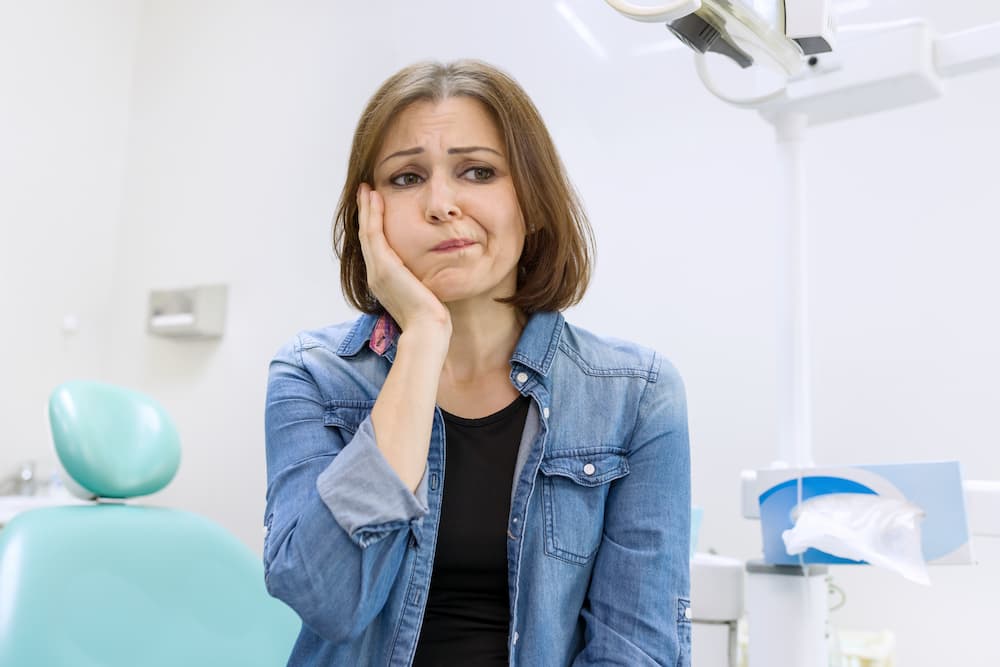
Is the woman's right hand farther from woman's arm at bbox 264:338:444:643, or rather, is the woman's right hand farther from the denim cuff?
the denim cuff

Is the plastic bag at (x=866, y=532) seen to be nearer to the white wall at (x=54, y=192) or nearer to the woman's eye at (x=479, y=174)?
the woman's eye at (x=479, y=174)

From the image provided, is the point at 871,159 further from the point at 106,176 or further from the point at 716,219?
the point at 106,176

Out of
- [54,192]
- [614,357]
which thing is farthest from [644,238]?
[54,192]

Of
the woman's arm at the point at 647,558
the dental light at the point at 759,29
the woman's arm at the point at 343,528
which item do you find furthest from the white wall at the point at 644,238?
the woman's arm at the point at 343,528

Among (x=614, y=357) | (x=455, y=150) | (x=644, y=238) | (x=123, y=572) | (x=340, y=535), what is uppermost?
(x=644, y=238)

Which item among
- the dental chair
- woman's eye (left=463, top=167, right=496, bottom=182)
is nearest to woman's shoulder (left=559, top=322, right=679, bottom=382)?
woman's eye (left=463, top=167, right=496, bottom=182)

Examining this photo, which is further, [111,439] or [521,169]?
[111,439]

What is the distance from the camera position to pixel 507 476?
1.03 meters

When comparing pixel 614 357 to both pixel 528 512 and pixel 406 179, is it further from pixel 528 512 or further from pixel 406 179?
pixel 406 179

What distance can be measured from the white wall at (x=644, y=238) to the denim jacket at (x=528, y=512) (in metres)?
1.17

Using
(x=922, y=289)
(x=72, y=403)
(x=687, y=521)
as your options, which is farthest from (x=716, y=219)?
(x=72, y=403)

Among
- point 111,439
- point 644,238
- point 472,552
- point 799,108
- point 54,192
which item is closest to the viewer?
point 472,552

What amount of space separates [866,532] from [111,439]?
1009mm

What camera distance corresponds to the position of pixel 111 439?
1233 millimetres
